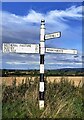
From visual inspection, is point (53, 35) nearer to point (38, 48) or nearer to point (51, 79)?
point (38, 48)

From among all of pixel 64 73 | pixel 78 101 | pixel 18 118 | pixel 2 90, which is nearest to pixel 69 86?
pixel 64 73

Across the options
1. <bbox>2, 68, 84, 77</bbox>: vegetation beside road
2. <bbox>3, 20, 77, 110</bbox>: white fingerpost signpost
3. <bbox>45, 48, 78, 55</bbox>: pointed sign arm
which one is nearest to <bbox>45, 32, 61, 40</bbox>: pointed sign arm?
<bbox>3, 20, 77, 110</bbox>: white fingerpost signpost

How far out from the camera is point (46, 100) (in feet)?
24.8

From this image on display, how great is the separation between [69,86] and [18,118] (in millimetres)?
2356

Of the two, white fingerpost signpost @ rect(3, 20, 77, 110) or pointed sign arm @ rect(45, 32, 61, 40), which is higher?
pointed sign arm @ rect(45, 32, 61, 40)

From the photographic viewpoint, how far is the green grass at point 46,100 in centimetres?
673

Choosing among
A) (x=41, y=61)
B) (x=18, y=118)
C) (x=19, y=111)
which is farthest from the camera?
(x=41, y=61)

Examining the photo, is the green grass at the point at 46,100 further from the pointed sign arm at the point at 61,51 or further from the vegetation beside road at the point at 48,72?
the pointed sign arm at the point at 61,51

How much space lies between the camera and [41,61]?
24.3ft

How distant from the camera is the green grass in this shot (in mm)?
6727

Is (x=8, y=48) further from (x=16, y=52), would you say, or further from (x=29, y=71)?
(x=29, y=71)

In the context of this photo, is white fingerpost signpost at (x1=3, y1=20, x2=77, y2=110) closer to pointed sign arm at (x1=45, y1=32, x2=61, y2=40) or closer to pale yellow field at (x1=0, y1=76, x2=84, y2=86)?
pointed sign arm at (x1=45, y1=32, x2=61, y2=40)

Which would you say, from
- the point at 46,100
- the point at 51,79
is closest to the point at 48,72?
the point at 51,79

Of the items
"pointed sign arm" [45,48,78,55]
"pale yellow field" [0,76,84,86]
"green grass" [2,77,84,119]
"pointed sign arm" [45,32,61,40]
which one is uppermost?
"pointed sign arm" [45,32,61,40]
